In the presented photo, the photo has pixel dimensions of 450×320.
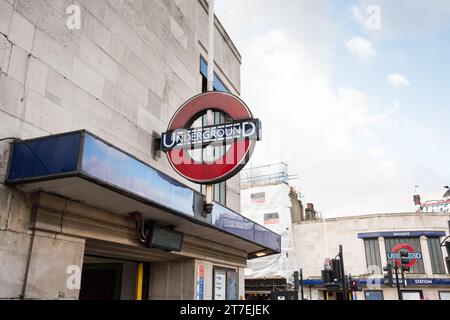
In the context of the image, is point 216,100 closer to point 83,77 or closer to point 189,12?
point 83,77

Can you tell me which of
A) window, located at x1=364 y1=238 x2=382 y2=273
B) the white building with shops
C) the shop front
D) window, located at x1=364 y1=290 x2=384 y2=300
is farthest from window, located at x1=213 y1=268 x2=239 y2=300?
window, located at x1=364 y1=238 x2=382 y2=273

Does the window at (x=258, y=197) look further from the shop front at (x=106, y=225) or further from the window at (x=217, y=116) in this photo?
the shop front at (x=106, y=225)

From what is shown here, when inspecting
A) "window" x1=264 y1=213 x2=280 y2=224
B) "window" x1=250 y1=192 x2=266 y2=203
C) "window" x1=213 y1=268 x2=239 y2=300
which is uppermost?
"window" x1=250 y1=192 x2=266 y2=203

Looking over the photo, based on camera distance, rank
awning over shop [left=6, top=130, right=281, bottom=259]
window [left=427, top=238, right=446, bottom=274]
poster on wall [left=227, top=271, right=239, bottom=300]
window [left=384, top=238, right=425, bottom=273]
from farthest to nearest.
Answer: window [left=384, top=238, right=425, bottom=273] < window [left=427, top=238, right=446, bottom=274] < poster on wall [left=227, top=271, right=239, bottom=300] < awning over shop [left=6, top=130, right=281, bottom=259]

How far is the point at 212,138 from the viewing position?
8250mm

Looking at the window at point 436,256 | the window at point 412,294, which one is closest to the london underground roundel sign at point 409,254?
the window at point 436,256

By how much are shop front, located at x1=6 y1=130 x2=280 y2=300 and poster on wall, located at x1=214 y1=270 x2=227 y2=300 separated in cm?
→ 40

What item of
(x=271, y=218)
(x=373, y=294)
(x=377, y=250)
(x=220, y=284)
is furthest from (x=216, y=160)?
(x=271, y=218)

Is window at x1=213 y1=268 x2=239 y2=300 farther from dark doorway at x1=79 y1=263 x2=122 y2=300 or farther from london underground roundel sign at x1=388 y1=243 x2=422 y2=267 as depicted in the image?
london underground roundel sign at x1=388 y1=243 x2=422 y2=267

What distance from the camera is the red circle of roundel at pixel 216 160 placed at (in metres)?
8.31

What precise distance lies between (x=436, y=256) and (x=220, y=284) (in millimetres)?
28707

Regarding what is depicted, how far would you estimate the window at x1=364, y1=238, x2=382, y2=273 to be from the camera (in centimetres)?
3488

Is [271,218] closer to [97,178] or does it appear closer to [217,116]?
[217,116]
